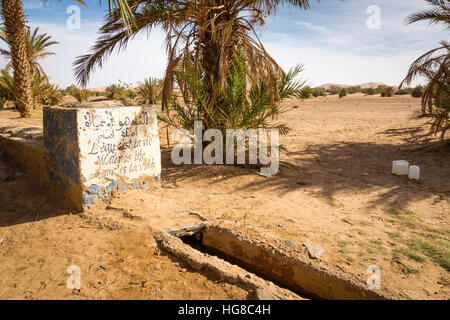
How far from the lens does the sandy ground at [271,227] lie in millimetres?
2471

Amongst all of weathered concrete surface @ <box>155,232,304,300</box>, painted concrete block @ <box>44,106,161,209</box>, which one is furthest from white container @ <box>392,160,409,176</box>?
painted concrete block @ <box>44,106,161,209</box>

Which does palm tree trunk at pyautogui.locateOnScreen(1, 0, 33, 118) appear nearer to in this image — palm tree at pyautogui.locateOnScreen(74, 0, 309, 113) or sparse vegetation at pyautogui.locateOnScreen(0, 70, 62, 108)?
sparse vegetation at pyautogui.locateOnScreen(0, 70, 62, 108)

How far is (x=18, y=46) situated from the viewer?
944 centimetres

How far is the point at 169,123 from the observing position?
619 cm

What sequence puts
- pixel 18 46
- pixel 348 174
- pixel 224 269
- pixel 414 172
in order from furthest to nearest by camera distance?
1. pixel 18 46
2. pixel 348 174
3. pixel 414 172
4. pixel 224 269

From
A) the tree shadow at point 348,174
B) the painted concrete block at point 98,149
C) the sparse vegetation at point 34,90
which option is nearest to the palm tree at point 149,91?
the sparse vegetation at point 34,90

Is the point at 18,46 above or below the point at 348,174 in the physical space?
above

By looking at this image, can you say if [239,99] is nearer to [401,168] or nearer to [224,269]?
[401,168]

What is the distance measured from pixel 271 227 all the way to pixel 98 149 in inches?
91.3

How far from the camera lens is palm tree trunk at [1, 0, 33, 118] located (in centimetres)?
880

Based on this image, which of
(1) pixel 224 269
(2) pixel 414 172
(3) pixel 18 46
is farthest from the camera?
(3) pixel 18 46

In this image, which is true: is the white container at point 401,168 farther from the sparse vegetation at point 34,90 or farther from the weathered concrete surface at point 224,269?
the sparse vegetation at point 34,90

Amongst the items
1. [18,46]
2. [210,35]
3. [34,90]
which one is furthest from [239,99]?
[34,90]

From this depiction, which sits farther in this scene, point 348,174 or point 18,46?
point 18,46
